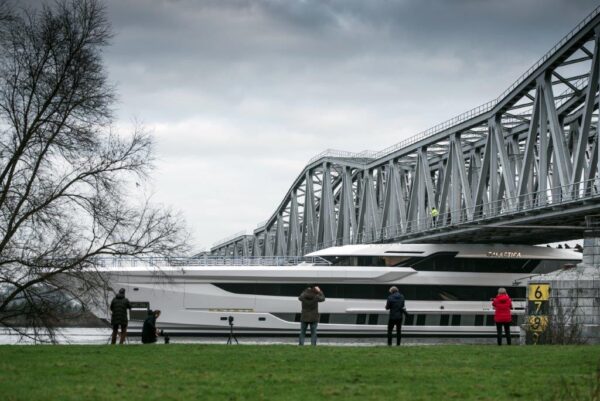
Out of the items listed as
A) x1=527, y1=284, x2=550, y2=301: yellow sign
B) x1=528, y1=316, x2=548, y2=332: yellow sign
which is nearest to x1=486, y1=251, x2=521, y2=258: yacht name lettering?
x1=527, y1=284, x2=550, y2=301: yellow sign

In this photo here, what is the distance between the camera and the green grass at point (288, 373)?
46.0 feet

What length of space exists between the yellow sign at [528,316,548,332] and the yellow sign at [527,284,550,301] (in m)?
0.94

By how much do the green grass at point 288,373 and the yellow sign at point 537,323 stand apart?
10.9m

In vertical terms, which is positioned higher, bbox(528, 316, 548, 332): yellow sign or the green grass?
bbox(528, 316, 548, 332): yellow sign

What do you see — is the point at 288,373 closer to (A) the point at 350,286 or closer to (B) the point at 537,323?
(B) the point at 537,323

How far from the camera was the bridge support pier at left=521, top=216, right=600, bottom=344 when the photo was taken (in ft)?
109

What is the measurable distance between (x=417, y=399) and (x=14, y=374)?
667 centimetres

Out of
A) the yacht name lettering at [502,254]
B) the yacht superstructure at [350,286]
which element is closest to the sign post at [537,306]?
the yacht superstructure at [350,286]

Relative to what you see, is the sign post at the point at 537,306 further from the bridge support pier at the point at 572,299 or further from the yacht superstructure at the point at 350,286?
the yacht superstructure at the point at 350,286

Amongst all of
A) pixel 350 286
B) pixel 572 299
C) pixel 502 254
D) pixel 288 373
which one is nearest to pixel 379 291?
pixel 350 286

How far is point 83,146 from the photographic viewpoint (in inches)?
981

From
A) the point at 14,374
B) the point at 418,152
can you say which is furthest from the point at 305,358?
the point at 418,152

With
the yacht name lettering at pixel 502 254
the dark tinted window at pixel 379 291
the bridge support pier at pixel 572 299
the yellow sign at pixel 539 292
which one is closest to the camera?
the bridge support pier at pixel 572 299

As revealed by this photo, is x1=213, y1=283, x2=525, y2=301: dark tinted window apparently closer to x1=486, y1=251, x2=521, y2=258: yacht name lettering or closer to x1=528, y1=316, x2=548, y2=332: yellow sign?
x1=486, y1=251, x2=521, y2=258: yacht name lettering
